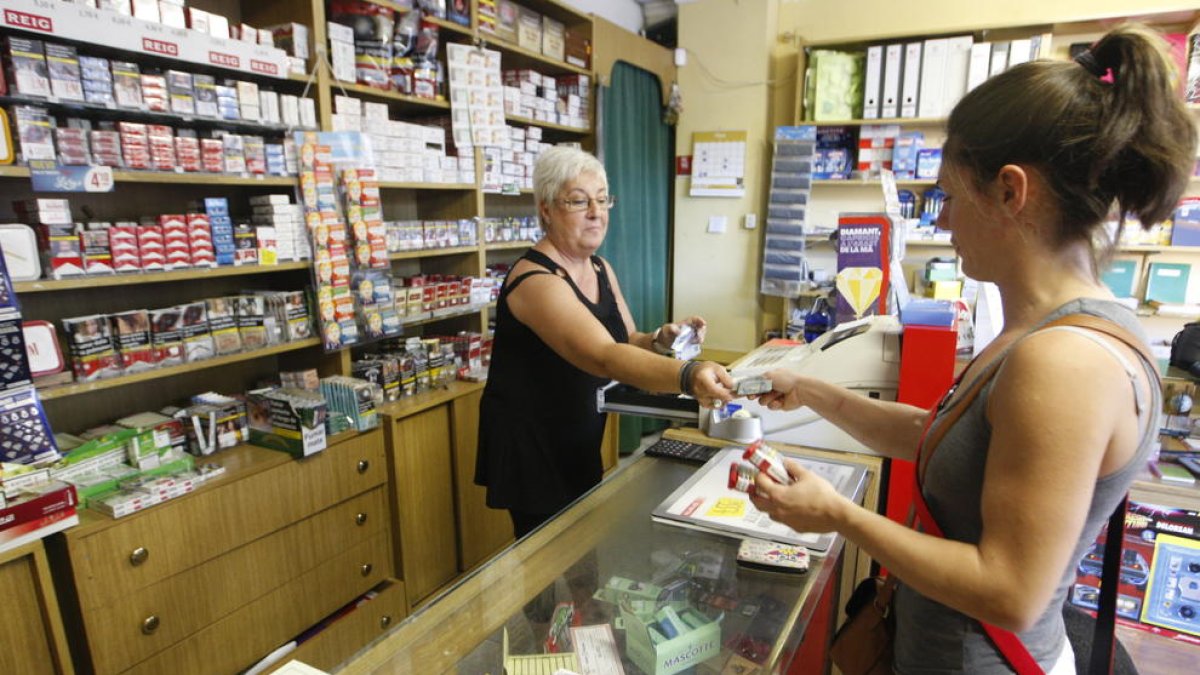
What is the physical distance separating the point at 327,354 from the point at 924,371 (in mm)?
2027

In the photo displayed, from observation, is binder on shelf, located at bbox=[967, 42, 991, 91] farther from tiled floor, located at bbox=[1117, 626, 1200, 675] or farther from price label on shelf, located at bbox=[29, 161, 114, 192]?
price label on shelf, located at bbox=[29, 161, 114, 192]

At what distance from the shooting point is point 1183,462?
265cm

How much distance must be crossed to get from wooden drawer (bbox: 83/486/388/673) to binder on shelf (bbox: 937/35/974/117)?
3.73 meters

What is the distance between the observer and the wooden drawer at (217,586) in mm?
1688

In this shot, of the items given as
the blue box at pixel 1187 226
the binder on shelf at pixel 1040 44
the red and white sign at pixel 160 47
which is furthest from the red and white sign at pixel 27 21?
the blue box at pixel 1187 226

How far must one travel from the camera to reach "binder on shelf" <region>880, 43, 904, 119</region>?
3.88 metres

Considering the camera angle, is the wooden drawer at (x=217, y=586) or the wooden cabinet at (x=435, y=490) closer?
the wooden drawer at (x=217, y=586)

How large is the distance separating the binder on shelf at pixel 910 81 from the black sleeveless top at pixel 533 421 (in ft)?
9.95

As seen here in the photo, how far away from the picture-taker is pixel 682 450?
1646mm

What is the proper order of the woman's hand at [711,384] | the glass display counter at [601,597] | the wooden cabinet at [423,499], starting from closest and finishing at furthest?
the glass display counter at [601,597] < the woman's hand at [711,384] < the wooden cabinet at [423,499]

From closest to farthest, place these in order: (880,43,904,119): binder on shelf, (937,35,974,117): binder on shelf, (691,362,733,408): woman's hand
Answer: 1. (691,362,733,408): woman's hand
2. (937,35,974,117): binder on shelf
3. (880,43,904,119): binder on shelf

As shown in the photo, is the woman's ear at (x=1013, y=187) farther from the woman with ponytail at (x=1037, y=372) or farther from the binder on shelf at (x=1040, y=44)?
the binder on shelf at (x=1040, y=44)

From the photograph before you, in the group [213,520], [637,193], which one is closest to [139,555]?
[213,520]

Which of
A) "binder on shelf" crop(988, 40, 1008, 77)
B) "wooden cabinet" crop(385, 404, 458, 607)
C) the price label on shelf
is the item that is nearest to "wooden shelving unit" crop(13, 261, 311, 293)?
the price label on shelf
